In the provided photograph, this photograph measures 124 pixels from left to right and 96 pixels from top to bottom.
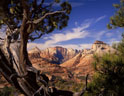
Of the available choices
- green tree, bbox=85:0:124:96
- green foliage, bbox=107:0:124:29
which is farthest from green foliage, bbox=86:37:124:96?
green foliage, bbox=107:0:124:29

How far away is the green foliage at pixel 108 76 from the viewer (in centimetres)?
500

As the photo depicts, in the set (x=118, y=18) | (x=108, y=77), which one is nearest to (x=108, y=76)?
(x=108, y=77)

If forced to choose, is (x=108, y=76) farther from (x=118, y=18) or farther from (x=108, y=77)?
(x=118, y=18)

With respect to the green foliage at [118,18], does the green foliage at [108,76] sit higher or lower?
lower

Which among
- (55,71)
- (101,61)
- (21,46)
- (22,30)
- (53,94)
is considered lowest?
(55,71)

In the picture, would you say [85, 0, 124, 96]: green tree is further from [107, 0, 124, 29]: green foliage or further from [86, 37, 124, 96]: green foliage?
[107, 0, 124, 29]: green foliage

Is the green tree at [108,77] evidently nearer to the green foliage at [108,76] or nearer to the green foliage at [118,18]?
the green foliage at [108,76]

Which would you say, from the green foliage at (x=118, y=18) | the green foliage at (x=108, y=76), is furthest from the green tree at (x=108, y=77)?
the green foliage at (x=118, y=18)

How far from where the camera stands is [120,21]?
7.69 meters

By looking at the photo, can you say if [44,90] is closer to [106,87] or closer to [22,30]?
[22,30]

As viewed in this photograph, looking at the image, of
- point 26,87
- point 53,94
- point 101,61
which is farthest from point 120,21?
point 26,87

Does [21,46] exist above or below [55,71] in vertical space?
above

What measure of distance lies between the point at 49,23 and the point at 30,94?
3.59 metres

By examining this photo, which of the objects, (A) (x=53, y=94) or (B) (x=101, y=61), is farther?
(B) (x=101, y=61)
